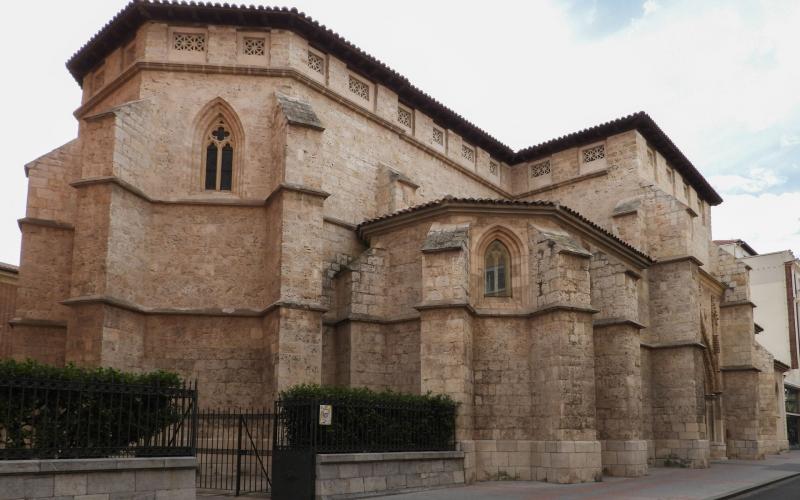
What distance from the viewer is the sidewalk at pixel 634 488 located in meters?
13.3

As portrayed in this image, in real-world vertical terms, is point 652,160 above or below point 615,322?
above

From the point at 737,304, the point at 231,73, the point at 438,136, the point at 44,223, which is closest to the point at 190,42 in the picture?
the point at 231,73

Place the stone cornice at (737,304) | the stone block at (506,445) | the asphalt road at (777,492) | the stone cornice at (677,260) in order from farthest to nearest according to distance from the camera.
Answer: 1. the stone cornice at (737,304)
2. the stone cornice at (677,260)
3. the stone block at (506,445)
4. the asphalt road at (777,492)

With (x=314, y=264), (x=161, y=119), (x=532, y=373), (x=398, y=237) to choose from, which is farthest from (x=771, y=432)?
(x=161, y=119)

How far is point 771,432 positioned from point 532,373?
21.9m

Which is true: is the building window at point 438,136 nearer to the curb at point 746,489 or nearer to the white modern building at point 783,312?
the curb at point 746,489

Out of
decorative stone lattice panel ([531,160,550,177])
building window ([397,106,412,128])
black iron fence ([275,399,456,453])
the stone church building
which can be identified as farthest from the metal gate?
decorative stone lattice panel ([531,160,550,177])

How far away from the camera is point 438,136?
24375mm

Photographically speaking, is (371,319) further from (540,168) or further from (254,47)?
(540,168)

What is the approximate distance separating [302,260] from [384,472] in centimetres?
→ 543

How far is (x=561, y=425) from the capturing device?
624 inches

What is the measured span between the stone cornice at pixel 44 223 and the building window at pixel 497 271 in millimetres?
11312

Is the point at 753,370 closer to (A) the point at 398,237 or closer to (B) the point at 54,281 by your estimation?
(A) the point at 398,237

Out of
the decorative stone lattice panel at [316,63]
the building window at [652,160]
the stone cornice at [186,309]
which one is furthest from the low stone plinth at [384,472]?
the building window at [652,160]
